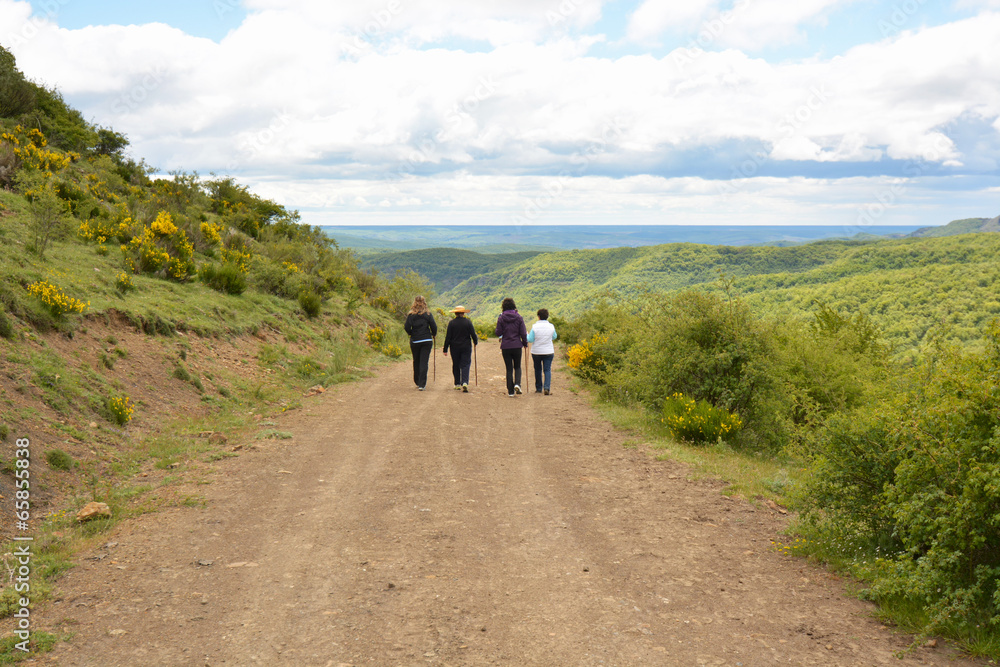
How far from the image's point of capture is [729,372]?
1031 centimetres

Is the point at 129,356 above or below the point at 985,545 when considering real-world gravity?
above

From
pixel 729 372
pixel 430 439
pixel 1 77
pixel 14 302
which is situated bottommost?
pixel 430 439

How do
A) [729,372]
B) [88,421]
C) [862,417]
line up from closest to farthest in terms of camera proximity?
[862,417]
[88,421]
[729,372]

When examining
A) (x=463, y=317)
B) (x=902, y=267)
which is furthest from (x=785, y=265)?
(x=463, y=317)

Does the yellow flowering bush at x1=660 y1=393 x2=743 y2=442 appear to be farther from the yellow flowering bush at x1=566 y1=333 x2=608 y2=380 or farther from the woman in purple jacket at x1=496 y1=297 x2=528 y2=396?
the yellow flowering bush at x1=566 y1=333 x2=608 y2=380

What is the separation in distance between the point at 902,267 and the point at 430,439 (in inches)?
4163

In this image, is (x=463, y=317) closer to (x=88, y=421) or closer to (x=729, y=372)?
(x=729, y=372)

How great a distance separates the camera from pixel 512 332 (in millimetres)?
14203

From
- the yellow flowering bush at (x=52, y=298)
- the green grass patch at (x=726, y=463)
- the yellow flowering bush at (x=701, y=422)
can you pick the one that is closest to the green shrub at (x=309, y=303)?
the yellow flowering bush at (x=52, y=298)

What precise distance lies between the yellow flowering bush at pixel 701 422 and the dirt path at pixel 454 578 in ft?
5.09

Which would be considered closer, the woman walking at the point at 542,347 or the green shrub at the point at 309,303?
the woman walking at the point at 542,347

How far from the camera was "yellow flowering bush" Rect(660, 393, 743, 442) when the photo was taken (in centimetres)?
945

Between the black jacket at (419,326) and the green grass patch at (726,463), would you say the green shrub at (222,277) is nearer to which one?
the black jacket at (419,326)

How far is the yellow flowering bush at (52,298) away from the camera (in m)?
8.60
